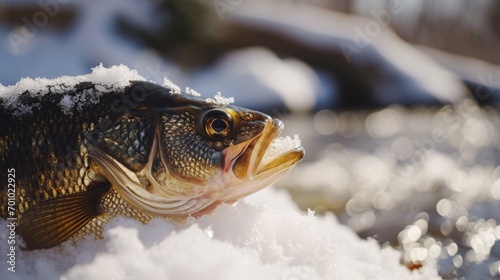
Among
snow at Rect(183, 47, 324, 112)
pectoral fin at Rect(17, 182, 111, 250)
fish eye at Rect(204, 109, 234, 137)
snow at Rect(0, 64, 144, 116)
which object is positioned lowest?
snow at Rect(183, 47, 324, 112)

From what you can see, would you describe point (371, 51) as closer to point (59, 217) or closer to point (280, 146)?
point (280, 146)

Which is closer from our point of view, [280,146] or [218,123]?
[218,123]

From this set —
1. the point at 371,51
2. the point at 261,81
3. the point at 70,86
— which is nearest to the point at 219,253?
the point at 70,86

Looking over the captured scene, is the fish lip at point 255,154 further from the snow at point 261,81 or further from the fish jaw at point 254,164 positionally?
the snow at point 261,81

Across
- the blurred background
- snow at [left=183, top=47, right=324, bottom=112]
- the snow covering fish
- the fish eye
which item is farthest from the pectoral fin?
snow at [left=183, top=47, right=324, bottom=112]

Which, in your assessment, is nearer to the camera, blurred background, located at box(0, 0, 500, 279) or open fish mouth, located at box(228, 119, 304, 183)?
open fish mouth, located at box(228, 119, 304, 183)

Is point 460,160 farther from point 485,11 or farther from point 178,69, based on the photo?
point 485,11

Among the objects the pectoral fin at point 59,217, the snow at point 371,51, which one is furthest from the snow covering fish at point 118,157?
the snow at point 371,51

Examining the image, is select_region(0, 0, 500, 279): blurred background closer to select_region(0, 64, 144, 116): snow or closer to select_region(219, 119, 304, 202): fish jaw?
select_region(219, 119, 304, 202): fish jaw

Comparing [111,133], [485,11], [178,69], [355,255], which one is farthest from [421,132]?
[485,11]
